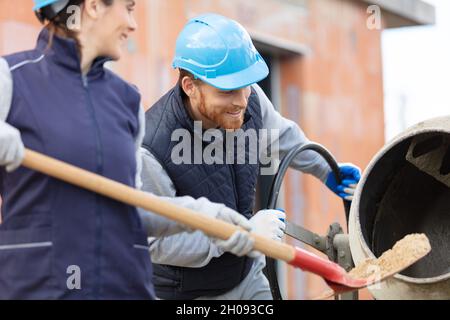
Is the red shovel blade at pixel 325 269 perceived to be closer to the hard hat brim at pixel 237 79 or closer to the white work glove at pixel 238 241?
the white work glove at pixel 238 241

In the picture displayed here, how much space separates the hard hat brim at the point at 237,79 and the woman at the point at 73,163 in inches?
27.1

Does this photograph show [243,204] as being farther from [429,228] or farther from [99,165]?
[99,165]

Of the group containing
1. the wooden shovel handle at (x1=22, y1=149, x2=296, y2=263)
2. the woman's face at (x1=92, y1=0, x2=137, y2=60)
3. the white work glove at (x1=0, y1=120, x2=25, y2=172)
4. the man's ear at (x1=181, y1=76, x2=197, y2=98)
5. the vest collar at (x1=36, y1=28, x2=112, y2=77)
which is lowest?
the wooden shovel handle at (x1=22, y1=149, x2=296, y2=263)

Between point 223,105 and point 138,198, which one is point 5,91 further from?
point 223,105

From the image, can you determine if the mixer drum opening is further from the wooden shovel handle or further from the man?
the wooden shovel handle

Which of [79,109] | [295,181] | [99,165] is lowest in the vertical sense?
[295,181]

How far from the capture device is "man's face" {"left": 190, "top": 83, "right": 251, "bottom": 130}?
2977mm

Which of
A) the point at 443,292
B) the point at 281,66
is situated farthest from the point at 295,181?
the point at 443,292

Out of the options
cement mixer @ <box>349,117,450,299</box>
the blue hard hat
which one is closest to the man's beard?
the blue hard hat

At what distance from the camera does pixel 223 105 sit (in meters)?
2.98

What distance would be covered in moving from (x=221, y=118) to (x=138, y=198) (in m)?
0.92

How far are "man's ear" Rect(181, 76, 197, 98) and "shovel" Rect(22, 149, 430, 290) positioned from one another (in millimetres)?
863

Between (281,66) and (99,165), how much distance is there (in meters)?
5.62

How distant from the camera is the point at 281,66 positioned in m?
7.68
